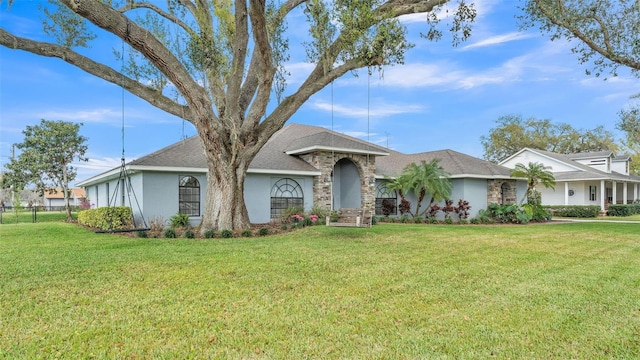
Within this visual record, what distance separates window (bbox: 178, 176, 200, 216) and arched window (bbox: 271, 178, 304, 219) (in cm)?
326

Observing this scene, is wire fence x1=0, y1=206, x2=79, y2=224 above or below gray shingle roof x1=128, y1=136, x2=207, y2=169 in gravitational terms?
below

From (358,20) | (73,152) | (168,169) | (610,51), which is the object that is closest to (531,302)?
(358,20)

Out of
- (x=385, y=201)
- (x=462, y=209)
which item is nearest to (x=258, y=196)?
(x=385, y=201)

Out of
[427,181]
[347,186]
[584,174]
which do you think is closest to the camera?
[427,181]

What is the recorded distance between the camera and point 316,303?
16.0 feet

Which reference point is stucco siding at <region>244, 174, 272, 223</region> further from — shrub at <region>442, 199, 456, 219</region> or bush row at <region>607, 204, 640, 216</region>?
bush row at <region>607, 204, 640, 216</region>

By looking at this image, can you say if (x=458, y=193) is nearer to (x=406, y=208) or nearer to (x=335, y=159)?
(x=406, y=208)

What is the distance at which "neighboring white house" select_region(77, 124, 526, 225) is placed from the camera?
1439cm

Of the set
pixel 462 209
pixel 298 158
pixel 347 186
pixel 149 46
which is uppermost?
pixel 149 46

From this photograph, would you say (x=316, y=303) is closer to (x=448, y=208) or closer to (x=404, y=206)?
(x=404, y=206)

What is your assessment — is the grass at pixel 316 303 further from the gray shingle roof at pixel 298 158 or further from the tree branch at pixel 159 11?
the tree branch at pixel 159 11

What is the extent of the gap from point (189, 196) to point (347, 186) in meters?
8.17

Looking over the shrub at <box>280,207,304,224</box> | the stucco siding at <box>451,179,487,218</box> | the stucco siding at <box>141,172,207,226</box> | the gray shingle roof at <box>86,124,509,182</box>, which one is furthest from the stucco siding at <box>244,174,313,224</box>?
the stucco siding at <box>451,179,487,218</box>

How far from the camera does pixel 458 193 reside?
20359 mm
